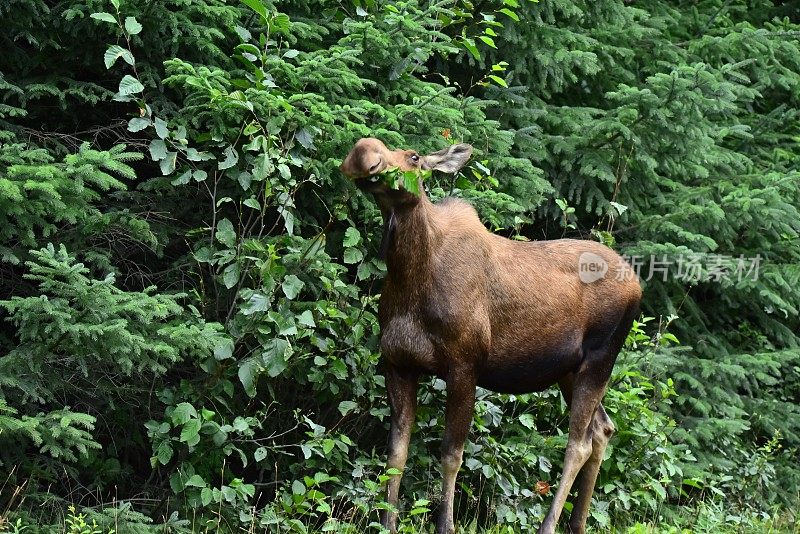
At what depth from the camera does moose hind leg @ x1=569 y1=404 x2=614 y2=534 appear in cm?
729

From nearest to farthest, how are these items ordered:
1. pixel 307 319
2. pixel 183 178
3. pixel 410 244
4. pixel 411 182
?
pixel 411 182
pixel 410 244
pixel 307 319
pixel 183 178

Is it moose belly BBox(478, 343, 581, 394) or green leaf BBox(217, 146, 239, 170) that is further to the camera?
green leaf BBox(217, 146, 239, 170)

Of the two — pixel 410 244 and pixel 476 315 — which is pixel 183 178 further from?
pixel 476 315

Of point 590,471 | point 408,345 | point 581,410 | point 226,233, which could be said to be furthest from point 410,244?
point 590,471

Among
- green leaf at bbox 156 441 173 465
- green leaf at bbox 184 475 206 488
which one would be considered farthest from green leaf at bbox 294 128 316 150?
green leaf at bbox 184 475 206 488

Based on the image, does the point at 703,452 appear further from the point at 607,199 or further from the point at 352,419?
the point at 352,419

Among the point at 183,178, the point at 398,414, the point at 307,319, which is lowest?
the point at 398,414

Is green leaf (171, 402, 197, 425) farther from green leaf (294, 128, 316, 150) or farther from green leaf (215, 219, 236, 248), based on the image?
green leaf (294, 128, 316, 150)

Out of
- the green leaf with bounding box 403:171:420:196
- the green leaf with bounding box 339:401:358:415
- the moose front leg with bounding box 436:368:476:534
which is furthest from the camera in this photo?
the green leaf with bounding box 339:401:358:415

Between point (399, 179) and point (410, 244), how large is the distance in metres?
0.47

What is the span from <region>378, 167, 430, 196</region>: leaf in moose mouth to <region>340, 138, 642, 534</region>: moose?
2 centimetres

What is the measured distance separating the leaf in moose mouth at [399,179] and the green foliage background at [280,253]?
1259 millimetres

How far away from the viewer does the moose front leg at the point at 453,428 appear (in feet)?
20.7

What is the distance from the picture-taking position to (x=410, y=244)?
6211mm
